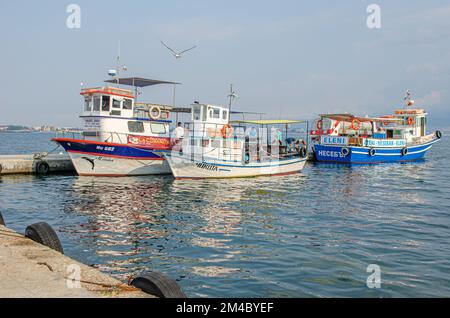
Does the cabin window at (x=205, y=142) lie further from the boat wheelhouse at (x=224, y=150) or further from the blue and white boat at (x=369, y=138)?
the blue and white boat at (x=369, y=138)

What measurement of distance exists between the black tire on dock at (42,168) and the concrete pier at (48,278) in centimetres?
2425

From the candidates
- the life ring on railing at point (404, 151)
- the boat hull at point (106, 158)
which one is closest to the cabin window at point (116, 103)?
the boat hull at point (106, 158)

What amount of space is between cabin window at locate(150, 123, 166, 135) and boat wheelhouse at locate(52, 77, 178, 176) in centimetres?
8

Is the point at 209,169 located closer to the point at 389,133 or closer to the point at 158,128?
the point at 158,128

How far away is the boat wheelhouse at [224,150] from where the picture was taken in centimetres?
2728

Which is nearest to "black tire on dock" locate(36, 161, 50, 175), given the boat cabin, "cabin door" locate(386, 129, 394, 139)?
the boat cabin

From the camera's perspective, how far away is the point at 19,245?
29.0ft

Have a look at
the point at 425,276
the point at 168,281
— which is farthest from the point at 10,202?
the point at 425,276

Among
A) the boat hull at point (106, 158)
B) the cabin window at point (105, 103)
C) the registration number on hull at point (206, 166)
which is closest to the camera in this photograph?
the registration number on hull at point (206, 166)

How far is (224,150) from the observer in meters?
28.0

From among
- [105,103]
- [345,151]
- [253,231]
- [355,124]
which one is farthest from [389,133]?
[253,231]

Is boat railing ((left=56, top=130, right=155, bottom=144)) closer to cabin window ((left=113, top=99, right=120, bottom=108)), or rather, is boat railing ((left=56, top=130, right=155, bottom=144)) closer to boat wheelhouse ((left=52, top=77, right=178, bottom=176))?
boat wheelhouse ((left=52, top=77, right=178, bottom=176))

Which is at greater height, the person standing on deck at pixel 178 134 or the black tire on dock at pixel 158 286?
the person standing on deck at pixel 178 134

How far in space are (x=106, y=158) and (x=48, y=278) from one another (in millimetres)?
22413
